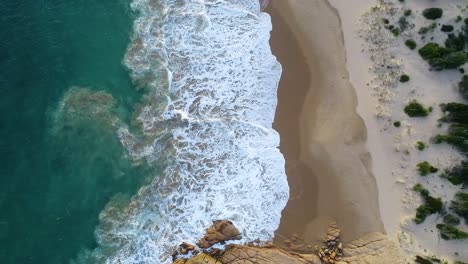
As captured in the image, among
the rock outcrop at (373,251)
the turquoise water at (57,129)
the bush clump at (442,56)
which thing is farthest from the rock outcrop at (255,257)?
the bush clump at (442,56)

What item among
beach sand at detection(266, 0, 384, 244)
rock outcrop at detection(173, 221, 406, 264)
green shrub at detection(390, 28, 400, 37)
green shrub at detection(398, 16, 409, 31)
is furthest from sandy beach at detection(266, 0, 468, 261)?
rock outcrop at detection(173, 221, 406, 264)

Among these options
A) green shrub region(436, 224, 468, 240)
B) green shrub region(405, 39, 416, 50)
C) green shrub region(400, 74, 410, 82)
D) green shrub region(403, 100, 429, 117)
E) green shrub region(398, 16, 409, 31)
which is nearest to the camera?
green shrub region(436, 224, 468, 240)

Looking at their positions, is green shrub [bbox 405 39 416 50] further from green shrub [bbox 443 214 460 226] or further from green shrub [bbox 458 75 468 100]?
green shrub [bbox 443 214 460 226]

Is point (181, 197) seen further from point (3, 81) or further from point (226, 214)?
point (3, 81)

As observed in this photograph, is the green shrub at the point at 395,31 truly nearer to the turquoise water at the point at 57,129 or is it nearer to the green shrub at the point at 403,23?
the green shrub at the point at 403,23

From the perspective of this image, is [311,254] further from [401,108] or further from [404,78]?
[404,78]

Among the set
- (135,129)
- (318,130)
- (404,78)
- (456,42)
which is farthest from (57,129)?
(456,42)
